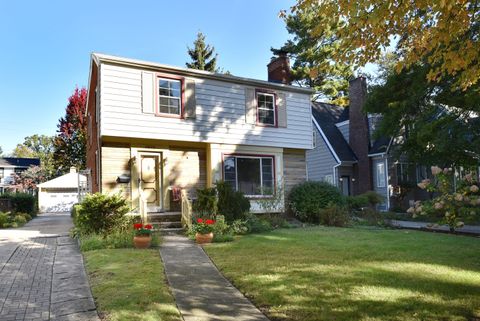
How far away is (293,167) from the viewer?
51.9 ft

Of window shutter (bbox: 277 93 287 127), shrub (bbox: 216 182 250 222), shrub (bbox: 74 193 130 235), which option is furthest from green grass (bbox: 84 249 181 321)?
window shutter (bbox: 277 93 287 127)

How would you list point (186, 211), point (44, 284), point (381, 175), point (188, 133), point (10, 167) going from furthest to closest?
point (10, 167), point (381, 175), point (188, 133), point (186, 211), point (44, 284)

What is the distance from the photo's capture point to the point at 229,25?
47.3ft

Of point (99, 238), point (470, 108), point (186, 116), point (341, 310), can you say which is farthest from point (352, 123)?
point (341, 310)

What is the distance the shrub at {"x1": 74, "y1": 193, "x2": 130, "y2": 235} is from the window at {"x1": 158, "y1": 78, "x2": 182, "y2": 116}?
13.4 ft

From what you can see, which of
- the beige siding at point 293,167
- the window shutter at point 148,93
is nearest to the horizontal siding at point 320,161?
the beige siding at point 293,167

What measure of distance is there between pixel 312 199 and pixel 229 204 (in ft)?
14.5

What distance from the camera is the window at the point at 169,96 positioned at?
42.7 ft

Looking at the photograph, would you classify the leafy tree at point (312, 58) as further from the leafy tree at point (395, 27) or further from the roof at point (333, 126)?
the leafy tree at point (395, 27)

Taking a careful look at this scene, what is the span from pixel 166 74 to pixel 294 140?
5.89 metres

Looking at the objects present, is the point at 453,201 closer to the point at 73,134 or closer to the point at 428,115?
the point at 428,115

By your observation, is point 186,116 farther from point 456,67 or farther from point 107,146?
point 456,67

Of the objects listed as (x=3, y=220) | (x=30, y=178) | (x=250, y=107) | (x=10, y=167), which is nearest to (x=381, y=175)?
(x=250, y=107)

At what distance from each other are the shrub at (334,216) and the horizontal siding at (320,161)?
9549 mm
